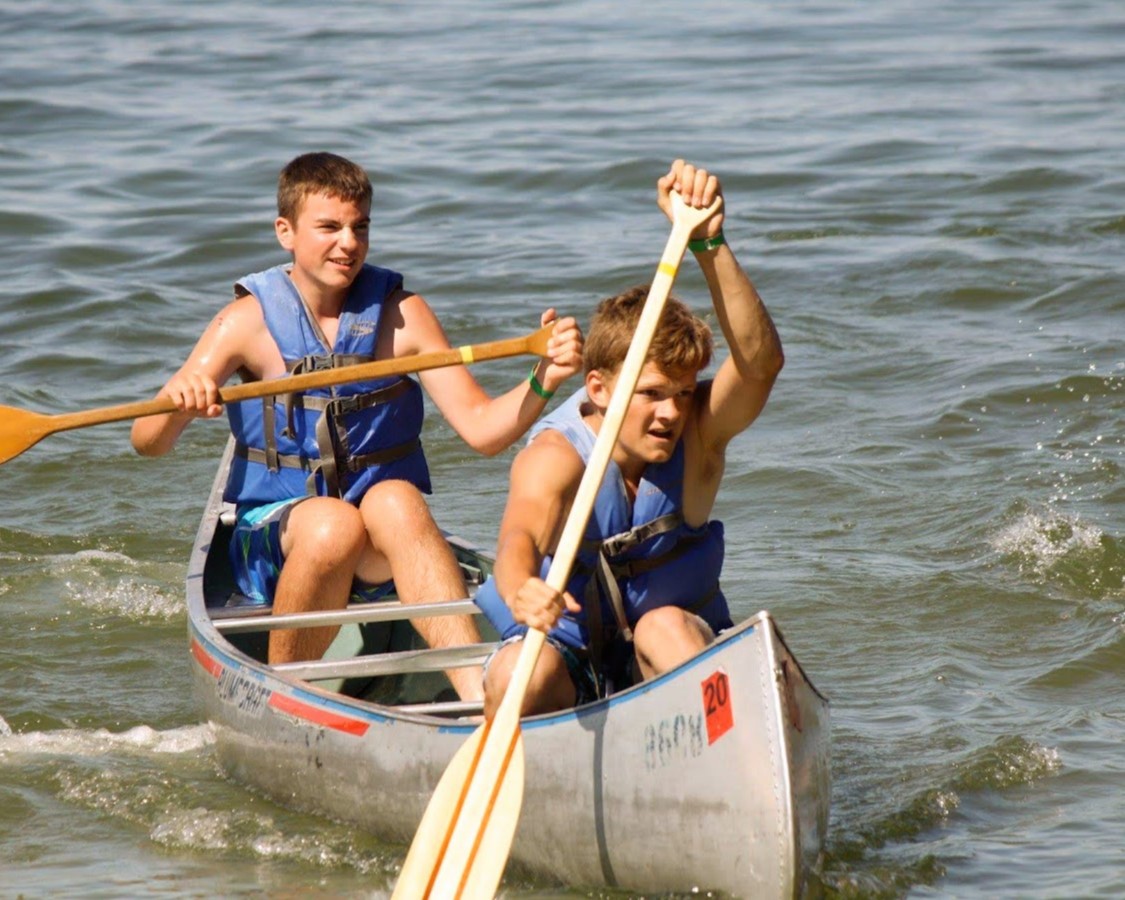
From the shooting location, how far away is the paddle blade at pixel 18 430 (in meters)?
5.11

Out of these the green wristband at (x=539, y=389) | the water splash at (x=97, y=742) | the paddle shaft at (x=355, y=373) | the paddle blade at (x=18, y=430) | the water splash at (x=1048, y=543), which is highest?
the paddle shaft at (x=355, y=373)

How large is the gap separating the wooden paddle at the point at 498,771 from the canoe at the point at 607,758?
0.11 metres

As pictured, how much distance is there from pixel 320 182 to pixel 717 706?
6.47ft

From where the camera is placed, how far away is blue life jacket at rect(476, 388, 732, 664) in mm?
4020

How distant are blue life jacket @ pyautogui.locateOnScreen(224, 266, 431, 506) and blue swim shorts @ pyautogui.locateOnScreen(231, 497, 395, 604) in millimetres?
79

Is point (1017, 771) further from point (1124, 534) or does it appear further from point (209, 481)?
A: point (209, 481)

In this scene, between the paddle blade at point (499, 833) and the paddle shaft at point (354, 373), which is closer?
the paddle blade at point (499, 833)

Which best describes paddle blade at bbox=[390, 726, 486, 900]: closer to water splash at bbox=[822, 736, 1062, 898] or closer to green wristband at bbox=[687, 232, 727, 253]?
water splash at bbox=[822, 736, 1062, 898]

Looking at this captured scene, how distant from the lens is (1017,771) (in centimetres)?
462

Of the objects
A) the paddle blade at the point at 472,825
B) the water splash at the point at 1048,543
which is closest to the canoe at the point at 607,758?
the paddle blade at the point at 472,825

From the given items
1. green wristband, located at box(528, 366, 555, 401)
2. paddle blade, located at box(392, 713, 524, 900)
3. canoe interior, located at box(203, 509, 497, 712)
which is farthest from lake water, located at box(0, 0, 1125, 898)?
green wristband, located at box(528, 366, 555, 401)

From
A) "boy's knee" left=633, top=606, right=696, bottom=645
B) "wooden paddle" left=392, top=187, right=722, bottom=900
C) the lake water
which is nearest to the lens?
"wooden paddle" left=392, top=187, right=722, bottom=900

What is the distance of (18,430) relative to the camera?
202 inches

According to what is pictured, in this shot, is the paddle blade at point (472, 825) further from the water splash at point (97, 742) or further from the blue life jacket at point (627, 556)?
the water splash at point (97, 742)
